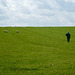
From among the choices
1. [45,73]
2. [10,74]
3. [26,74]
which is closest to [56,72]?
[45,73]

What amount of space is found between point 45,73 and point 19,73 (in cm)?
225

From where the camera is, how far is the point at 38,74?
16.5m

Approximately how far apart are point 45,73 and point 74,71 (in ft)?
8.86

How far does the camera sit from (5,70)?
60.9ft

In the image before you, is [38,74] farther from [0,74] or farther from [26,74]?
[0,74]

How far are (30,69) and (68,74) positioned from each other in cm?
412

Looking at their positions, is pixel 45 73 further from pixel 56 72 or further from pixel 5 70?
pixel 5 70

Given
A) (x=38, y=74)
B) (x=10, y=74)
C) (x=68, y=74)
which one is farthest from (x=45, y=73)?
(x=10, y=74)

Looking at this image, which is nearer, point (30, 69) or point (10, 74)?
point (10, 74)

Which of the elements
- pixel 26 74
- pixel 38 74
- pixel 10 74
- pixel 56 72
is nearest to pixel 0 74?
pixel 10 74

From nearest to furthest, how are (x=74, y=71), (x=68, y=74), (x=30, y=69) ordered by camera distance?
1. (x=68, y=74)
2. (x=74, y=71)
3. (x=30, y=69)

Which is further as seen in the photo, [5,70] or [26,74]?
[5,70]

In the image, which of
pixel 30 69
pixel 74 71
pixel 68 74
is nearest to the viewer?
pixel 68 74

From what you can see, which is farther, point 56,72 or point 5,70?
point 5,70
